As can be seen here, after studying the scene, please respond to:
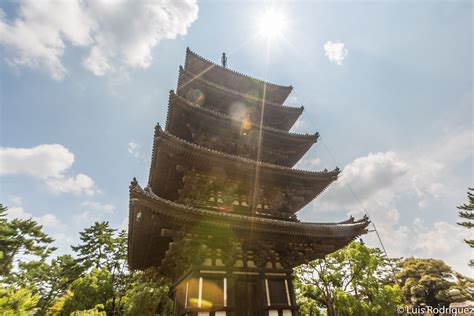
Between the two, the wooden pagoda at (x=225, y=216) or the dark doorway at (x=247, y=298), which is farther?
the dark doorway at (x=247, y=298)

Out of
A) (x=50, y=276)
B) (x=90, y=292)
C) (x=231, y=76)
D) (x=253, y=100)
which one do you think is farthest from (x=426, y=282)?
(x=50, y=276)

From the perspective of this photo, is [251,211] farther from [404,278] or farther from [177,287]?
[404,278]

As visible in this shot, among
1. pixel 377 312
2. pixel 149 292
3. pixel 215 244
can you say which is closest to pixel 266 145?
pixel 215 244

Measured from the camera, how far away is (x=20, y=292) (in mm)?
6477

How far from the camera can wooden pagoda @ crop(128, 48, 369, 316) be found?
688 cm

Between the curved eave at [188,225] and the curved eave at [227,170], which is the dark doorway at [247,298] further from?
the curved eave at [227,170]

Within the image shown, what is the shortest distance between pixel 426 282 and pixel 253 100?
112 ft

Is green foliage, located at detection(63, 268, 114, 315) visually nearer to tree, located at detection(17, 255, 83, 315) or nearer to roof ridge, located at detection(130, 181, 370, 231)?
tree, located at detection(17, 255, 83, 315)

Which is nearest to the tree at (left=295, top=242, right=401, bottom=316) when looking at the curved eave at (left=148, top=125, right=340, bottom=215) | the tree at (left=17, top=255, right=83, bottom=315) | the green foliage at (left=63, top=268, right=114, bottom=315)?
the curved eave at (left=148, top=125, right=340, bottom=215)

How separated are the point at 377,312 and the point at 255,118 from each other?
1764 cm

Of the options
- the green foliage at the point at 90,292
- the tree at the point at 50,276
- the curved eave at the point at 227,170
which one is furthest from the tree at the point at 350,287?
the tree at the point at 50,276

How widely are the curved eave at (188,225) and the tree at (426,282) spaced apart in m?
30.4

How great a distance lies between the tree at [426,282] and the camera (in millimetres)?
27984

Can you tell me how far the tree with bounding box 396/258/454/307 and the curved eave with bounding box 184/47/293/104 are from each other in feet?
101
